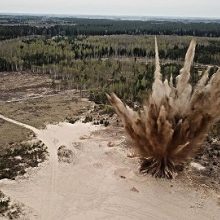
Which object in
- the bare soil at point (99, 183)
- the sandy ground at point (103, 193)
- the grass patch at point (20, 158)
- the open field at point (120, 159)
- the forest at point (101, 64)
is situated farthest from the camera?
the forest at point (101, 64)

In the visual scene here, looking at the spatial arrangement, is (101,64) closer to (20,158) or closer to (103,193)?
(20,158)

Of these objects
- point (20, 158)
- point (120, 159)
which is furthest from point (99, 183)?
point (20, 158)

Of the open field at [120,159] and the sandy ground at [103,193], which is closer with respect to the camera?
the sandy ground at [103,193]

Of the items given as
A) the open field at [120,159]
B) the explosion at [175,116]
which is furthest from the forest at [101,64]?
the explosion at [175,116]

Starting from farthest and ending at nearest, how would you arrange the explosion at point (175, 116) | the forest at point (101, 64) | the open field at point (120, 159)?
1. the forest at point (101, 64)
2. the explosion at point (175, 116)
3. the open field at point (120, 159)

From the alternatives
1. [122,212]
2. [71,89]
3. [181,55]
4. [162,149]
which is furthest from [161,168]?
[181,55]

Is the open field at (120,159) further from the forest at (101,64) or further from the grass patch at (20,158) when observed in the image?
the forest at (101,64)

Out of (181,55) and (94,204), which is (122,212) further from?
(181,55)
